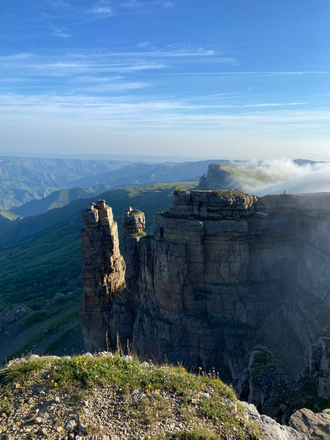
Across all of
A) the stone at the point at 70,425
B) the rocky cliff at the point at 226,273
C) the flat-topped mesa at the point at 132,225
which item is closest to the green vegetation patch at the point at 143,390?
the stone at the point at 70,425

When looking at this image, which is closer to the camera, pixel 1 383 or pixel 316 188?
pixel 1 383

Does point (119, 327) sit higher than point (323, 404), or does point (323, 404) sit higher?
point (323, 404)

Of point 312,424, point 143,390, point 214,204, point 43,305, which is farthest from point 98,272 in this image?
point 43,305

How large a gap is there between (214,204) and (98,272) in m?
25.1

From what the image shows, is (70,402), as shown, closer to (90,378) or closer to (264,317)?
(90,378)

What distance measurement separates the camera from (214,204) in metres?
44.2

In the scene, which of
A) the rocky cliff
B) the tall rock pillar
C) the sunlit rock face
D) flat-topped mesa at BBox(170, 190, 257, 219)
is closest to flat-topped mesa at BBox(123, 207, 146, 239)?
the tall rock pillar

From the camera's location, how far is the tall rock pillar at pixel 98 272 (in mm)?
52844

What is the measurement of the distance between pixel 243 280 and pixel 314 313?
11.5 metres

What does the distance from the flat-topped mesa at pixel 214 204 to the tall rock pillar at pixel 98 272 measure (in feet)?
53.6

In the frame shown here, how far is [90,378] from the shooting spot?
16.3m

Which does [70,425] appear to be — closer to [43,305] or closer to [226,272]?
[226,272]

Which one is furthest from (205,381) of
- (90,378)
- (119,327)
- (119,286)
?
(119,286)

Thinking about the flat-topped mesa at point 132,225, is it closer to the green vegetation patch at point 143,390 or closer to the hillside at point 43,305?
the hillside at point 43,305
